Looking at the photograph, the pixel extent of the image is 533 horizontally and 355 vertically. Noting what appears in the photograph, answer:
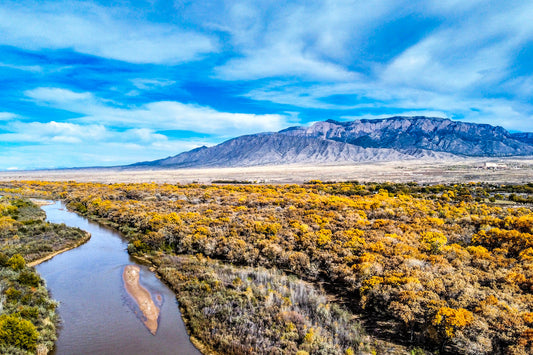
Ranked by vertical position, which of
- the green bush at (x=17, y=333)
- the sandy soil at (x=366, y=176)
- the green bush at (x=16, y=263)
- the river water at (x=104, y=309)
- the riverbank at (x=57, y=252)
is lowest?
the river water at (x=104, y=309)

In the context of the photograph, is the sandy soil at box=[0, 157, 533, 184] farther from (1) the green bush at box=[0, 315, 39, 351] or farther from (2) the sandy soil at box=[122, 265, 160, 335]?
(1) the green bush at box=[0, 315, 39, 351]

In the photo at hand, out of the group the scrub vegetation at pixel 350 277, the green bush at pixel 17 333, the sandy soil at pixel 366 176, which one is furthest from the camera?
the sandy soil at pixel 366 176

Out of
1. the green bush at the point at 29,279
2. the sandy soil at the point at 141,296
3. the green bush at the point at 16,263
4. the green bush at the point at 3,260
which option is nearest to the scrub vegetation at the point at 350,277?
the sandy soil at the point at 141,296

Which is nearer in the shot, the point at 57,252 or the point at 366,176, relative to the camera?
the point at 57,252

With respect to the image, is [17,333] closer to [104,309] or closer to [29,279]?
[104,309]

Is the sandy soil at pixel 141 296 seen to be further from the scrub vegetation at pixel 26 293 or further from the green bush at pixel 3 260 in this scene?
the green bush at pixel 3 260

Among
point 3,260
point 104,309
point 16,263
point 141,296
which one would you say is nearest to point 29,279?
point 16,263
